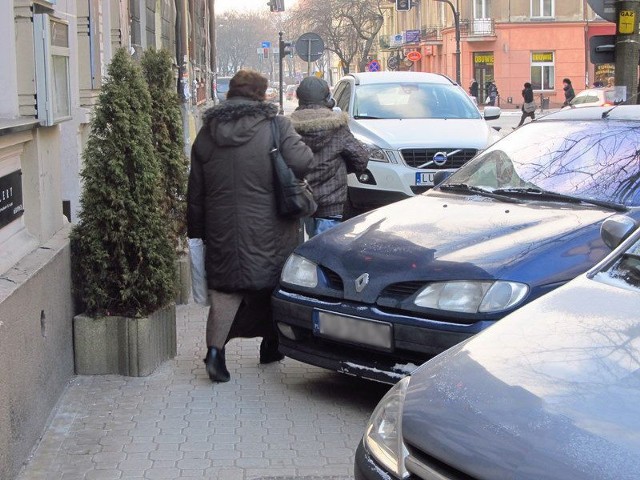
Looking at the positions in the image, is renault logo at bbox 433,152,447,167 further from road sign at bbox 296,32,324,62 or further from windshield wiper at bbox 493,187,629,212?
road sign at bbox 296,32,324,62

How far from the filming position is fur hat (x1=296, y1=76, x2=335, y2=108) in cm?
745

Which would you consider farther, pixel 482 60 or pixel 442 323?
pixel 482 60

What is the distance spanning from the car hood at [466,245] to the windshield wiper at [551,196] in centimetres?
9

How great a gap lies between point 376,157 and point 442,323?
700 centimetres

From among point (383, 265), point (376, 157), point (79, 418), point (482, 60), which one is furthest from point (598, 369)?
point (482, 60)

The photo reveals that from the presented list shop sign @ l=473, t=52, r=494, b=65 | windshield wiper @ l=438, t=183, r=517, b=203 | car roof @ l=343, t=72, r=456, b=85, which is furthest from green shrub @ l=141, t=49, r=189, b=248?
shop sign @ l=473, t=52, r=494, b=65

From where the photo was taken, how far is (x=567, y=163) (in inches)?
257

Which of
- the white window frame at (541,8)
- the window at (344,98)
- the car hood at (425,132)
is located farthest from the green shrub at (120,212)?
the white window frame at (541,8)

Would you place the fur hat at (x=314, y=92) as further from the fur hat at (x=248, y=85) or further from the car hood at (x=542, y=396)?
the car hood at (x=542, y=396)

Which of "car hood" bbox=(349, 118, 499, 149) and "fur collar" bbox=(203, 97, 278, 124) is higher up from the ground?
"fur collar" bbox=(203, 97, 278, 124)

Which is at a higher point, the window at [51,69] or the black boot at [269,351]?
the window at [51,69]

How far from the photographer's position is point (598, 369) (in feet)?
9.84

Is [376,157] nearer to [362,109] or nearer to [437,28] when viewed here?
[362,109]

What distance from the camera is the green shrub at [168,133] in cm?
752
